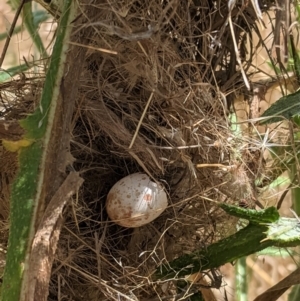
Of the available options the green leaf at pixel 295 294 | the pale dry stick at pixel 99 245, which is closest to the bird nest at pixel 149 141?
the pale dry stick at pixel 99 245

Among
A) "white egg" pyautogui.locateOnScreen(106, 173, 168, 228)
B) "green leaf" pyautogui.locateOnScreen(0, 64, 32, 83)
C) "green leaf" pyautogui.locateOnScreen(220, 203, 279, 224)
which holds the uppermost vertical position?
"green leaf" pyautogui.locateOnScreen(0, 64, 32, 83)

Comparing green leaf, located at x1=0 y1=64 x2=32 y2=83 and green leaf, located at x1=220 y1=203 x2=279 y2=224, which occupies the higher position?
green leaf, located at x1=0 y1=64 x2=32 y2=83

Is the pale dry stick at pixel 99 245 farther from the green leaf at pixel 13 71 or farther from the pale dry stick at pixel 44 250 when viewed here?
the green leaf at pixel 13 71

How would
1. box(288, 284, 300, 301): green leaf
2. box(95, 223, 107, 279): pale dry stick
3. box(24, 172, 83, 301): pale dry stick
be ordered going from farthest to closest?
box(288, 284, 300, 301): green leaf < box(95, 223, 107, 279): pale dry stick < box(24, 172, 83, 301): pale dry stick

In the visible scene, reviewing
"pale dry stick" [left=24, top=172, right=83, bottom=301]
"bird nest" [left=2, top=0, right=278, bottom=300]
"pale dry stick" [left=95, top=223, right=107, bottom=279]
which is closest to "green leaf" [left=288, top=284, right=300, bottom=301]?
"bird nest" [left=2, top=0, right=278, bottom=300]

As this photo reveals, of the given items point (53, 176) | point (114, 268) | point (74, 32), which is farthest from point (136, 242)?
point (74, 32)

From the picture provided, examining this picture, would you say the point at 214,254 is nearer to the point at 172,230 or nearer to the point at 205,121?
the point at 172,230

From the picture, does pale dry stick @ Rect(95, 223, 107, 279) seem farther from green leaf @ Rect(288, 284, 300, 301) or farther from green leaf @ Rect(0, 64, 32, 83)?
green leaf @ Rect(288, 284, 300, 301)
